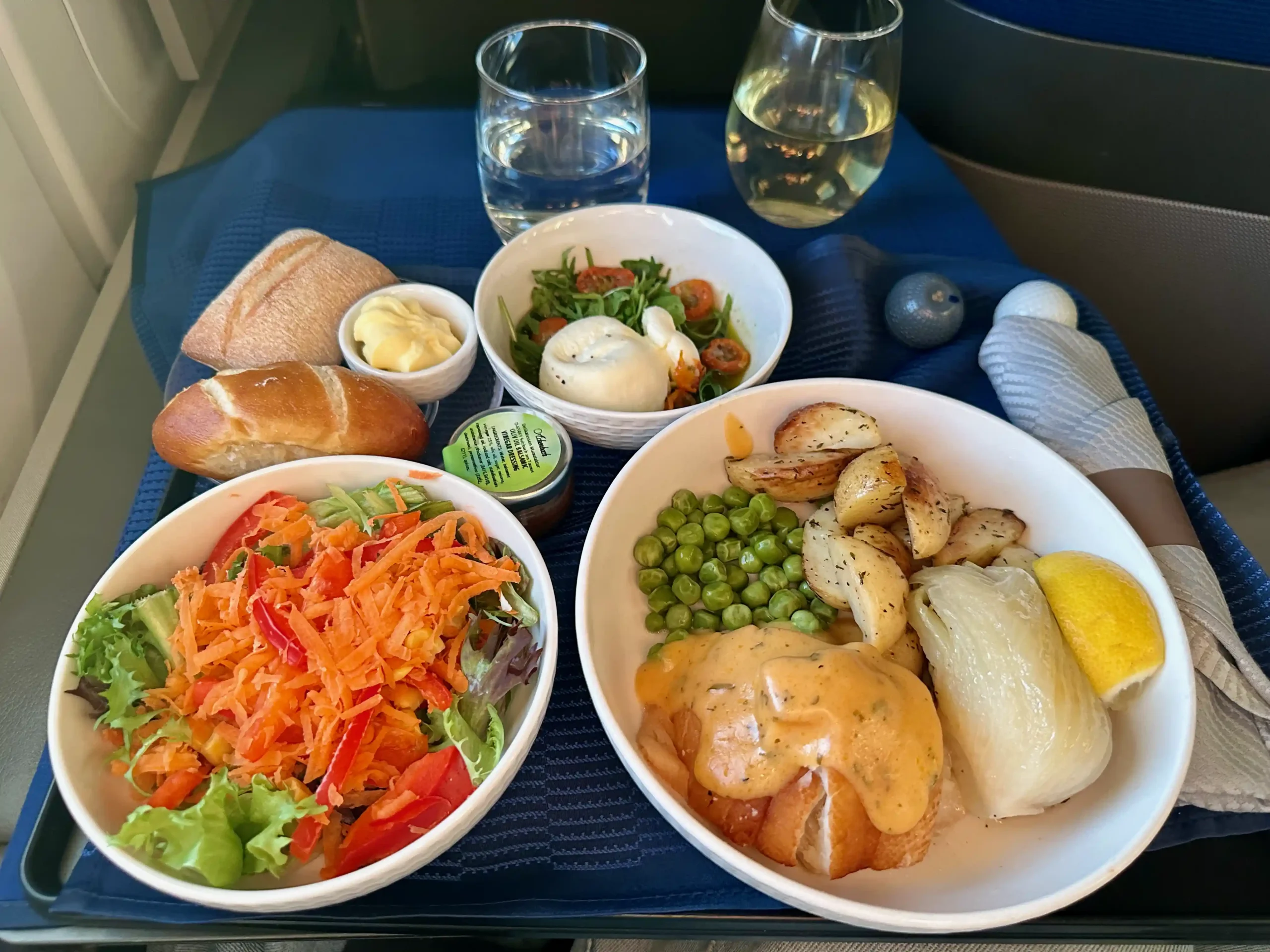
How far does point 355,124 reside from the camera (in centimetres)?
159

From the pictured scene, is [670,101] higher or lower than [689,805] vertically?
higher

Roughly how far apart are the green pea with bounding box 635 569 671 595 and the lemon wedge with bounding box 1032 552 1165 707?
1.37ft

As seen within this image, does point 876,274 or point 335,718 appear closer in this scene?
point 335,718

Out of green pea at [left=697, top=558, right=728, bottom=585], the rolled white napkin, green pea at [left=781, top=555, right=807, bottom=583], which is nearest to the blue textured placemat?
the rolled white napkin

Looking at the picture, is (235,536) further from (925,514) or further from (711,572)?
(925,514)

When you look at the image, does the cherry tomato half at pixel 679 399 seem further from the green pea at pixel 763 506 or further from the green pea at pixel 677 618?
the green pea at pixel 677 618

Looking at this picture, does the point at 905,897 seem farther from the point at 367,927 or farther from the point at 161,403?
the point at 161,403

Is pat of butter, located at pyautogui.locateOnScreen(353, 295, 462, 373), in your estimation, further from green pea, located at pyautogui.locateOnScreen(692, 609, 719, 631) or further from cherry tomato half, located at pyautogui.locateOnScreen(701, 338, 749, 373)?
green pea, located at pyautogui.locateOnScreen(692, 609, 719, 631)

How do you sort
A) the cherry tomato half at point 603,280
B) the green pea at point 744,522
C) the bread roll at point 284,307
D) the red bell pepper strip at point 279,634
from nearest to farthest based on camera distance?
the red bell pepper strip at point 279,634
the green pea at point 744,522
the bread roll at point 284,307
the cherry tomato half at point 603,280

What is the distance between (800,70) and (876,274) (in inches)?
12.8

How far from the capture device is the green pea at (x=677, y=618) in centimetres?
97

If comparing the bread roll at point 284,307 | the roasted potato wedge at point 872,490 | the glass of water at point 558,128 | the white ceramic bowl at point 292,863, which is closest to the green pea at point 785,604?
the roasted potato wedge at point 872,490

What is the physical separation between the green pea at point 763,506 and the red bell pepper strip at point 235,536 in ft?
1.85

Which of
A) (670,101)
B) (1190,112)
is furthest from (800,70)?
(1190,112)
